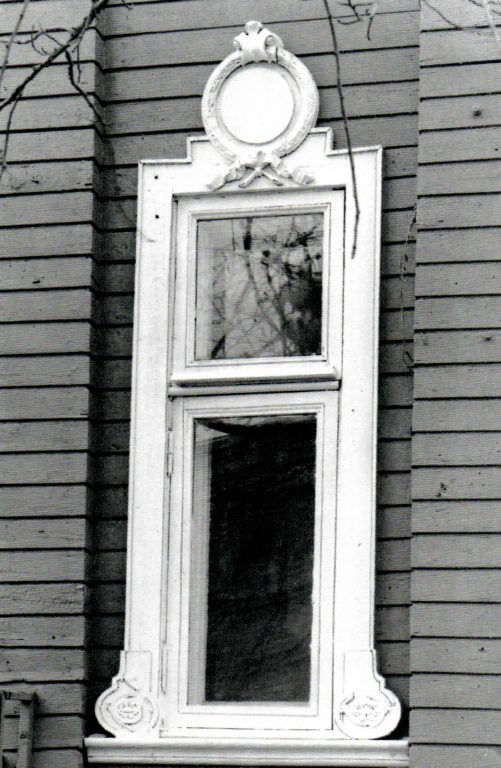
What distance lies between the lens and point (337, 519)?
221 inches

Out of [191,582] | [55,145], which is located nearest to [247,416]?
[191,582]

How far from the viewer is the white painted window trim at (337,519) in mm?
5414

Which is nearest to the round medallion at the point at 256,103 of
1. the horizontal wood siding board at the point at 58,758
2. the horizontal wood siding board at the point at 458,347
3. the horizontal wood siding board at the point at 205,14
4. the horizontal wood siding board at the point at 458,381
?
the horizontal wood siding board at the point at 205,14

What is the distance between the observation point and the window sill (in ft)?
17.5

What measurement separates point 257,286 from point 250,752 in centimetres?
177

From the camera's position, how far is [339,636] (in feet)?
18.1

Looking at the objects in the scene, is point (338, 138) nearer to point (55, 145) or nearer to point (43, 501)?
point (55, 145)

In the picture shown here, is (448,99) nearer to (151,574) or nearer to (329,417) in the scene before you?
(329,417)

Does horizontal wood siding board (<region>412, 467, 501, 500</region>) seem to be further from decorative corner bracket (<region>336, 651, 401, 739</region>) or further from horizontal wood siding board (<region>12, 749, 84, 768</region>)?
horizontal wood siding board (<region>12, 749, 84, 768</region>)

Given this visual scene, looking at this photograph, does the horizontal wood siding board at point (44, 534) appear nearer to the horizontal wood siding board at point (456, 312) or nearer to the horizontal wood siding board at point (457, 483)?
the horizontal wood siding board at point (457, 483)

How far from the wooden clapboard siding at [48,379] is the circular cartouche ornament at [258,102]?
50cm

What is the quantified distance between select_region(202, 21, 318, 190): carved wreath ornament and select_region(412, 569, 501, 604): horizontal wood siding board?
1.66m

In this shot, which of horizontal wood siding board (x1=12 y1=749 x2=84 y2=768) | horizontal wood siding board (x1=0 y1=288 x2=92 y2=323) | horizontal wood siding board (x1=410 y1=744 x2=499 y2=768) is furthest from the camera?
horizontal wood siding board (x1=0 y1=288 x2=92 y2=323)

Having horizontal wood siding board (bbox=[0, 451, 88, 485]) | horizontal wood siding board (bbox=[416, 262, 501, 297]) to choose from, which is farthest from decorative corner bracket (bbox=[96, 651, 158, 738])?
horizontal wood siding board (bbox=[416, 262, 501, 297])
